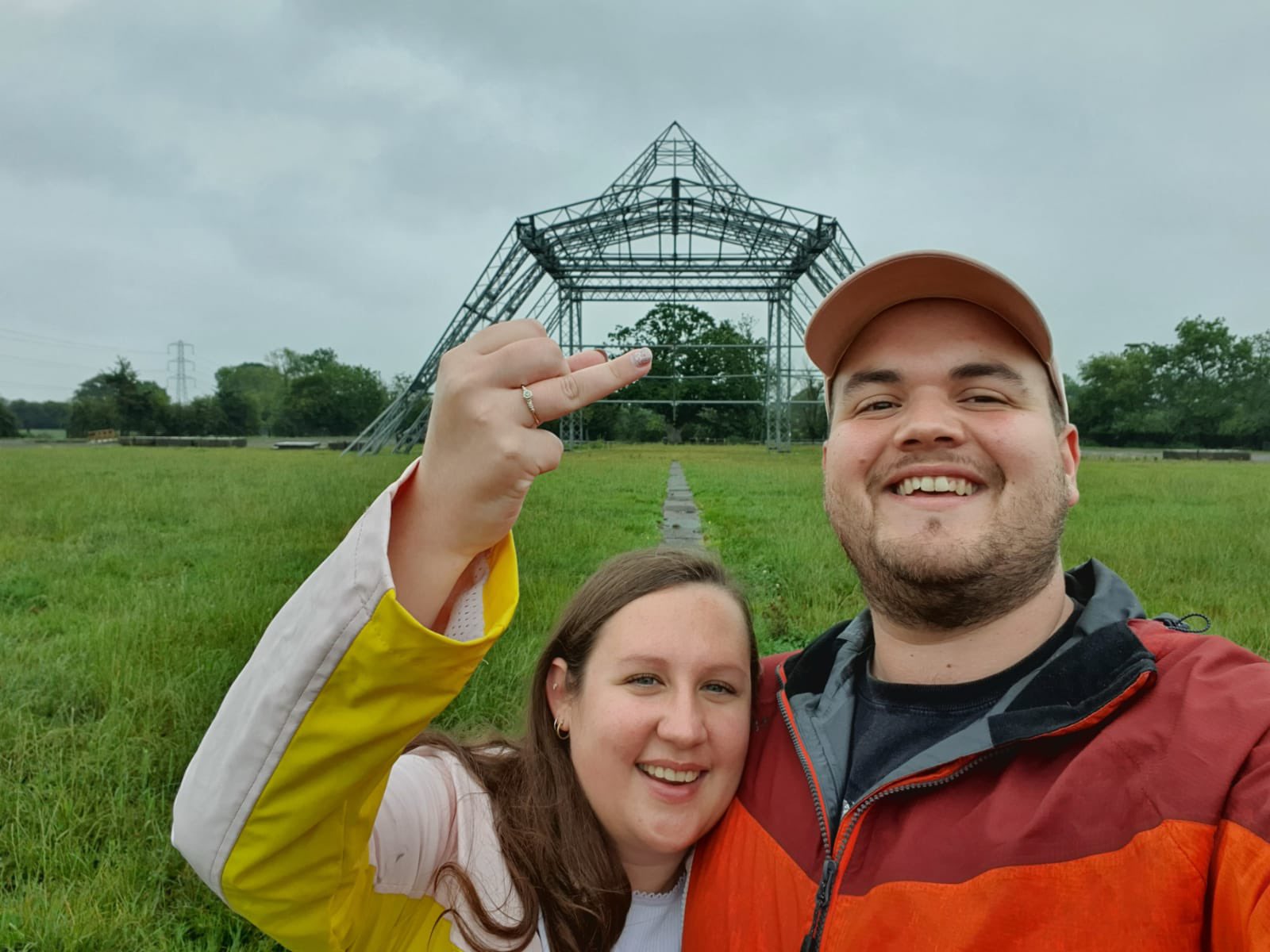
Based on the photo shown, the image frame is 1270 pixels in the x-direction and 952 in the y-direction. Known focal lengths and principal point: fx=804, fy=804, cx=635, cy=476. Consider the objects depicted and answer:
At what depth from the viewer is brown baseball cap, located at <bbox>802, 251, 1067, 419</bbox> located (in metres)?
1.68

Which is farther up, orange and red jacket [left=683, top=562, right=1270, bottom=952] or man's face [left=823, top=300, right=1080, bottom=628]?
man's face [left=823, top=300, right=1080, bottom=628]

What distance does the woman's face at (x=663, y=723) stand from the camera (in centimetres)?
165

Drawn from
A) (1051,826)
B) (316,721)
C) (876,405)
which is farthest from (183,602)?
(1051,826)

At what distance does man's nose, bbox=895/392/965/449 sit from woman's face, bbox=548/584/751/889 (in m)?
0.57

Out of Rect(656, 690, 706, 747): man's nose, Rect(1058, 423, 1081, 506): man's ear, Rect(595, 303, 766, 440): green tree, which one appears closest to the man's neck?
Rect(1058, 423, 1081, 506): man's ear

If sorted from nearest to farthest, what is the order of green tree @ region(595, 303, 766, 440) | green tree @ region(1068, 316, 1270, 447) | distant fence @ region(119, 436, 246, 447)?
1. green tree @ region(595, 303, 766, 440)
2. distant fence @ region(119, 436, 246, 447)
3. green tree @ region(1068, 316, 1270, 447)

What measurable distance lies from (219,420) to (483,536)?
67.2 metres

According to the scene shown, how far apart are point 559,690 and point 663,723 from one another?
44cm

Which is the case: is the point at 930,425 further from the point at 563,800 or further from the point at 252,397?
the point at 252,397

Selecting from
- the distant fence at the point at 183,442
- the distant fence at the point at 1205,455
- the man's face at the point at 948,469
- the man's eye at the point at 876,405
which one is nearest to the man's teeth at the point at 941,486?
the man's face at the point at 948,469

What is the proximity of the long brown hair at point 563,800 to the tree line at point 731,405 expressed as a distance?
29.3 m

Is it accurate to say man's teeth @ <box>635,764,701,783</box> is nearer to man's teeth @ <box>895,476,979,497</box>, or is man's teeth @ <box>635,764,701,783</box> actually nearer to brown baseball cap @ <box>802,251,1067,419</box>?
man's teeth @ <box>895,476,979,497</box>

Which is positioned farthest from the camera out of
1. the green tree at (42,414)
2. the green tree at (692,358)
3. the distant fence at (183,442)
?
the green tree at (42,414)

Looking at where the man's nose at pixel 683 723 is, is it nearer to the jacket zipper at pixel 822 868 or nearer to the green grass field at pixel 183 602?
the jacket zipper at pixel 822 868
